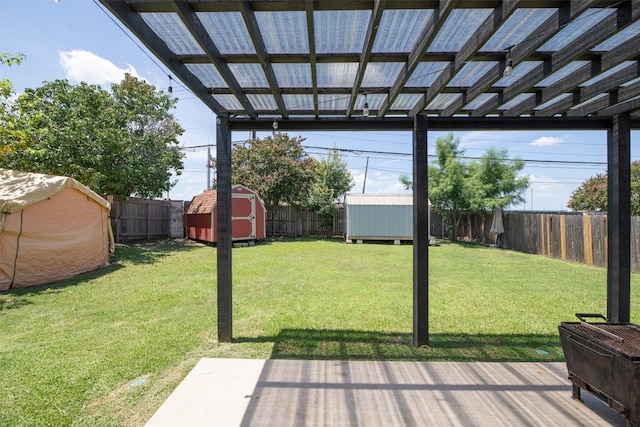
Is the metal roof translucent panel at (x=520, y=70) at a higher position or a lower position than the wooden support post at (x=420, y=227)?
higher

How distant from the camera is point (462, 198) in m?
13.4

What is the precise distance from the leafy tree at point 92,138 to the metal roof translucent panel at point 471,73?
766 cm

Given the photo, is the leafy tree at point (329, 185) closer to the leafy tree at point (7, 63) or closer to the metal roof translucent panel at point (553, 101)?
the leafy tree at point (7, 63)

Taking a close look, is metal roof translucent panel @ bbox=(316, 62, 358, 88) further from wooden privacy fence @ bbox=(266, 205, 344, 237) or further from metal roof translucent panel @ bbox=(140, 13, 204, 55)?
wooden privacy fence @ bbox=(266, 205, 344, 237)

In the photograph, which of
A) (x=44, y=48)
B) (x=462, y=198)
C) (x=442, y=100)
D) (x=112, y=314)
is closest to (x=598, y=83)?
(x=442, y=100)

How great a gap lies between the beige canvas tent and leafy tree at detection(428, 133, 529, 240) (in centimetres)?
1256

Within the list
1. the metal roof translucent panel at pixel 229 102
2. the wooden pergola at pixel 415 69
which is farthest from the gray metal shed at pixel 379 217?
the metal roof translucent panel at pixel 229 102

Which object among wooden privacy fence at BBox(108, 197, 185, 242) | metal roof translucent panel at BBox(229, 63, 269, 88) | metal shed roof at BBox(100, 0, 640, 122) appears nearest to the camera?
metal shed roof at BBox(100, 0, 640, 122)

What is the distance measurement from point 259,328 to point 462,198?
12039mm

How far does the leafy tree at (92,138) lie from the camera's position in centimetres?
722

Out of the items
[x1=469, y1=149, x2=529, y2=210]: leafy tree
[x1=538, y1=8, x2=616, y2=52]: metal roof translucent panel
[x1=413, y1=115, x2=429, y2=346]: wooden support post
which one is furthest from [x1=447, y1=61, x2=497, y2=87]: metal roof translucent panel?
[x1=469, y1=149, x2=529, y2=210]: leafy tree

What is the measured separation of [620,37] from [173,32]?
121 inches

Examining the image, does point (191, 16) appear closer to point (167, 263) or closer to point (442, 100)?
point (442, 100)

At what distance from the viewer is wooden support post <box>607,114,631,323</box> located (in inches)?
119
